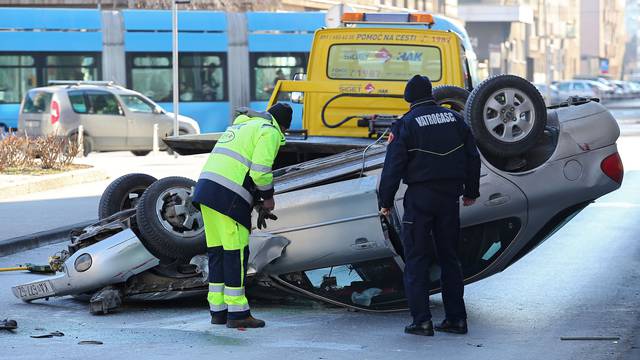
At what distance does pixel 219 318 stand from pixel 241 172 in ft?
3.21

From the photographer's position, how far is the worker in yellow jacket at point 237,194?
310 inches

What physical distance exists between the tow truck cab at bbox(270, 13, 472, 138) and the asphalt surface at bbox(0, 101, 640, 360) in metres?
2.63

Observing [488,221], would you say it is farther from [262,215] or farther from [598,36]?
[598,36]

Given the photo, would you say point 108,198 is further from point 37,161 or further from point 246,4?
point 246,4

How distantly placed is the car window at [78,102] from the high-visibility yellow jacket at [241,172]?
2045 cm

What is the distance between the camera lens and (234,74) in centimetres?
3256

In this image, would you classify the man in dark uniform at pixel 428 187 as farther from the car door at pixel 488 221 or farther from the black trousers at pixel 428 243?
the car door at pixel 488 221

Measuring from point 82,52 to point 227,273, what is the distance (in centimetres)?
2426

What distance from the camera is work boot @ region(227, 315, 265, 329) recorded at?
7.96 m

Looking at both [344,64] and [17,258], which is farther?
[344,64]

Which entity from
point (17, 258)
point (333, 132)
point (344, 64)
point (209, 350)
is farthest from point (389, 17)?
point (209, 350)

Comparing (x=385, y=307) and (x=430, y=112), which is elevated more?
(x=430, y=112)

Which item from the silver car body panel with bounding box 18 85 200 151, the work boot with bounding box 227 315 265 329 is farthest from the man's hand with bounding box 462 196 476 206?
the silver car body panel with bounding box 18 85 200 151

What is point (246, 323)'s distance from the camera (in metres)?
7.97
